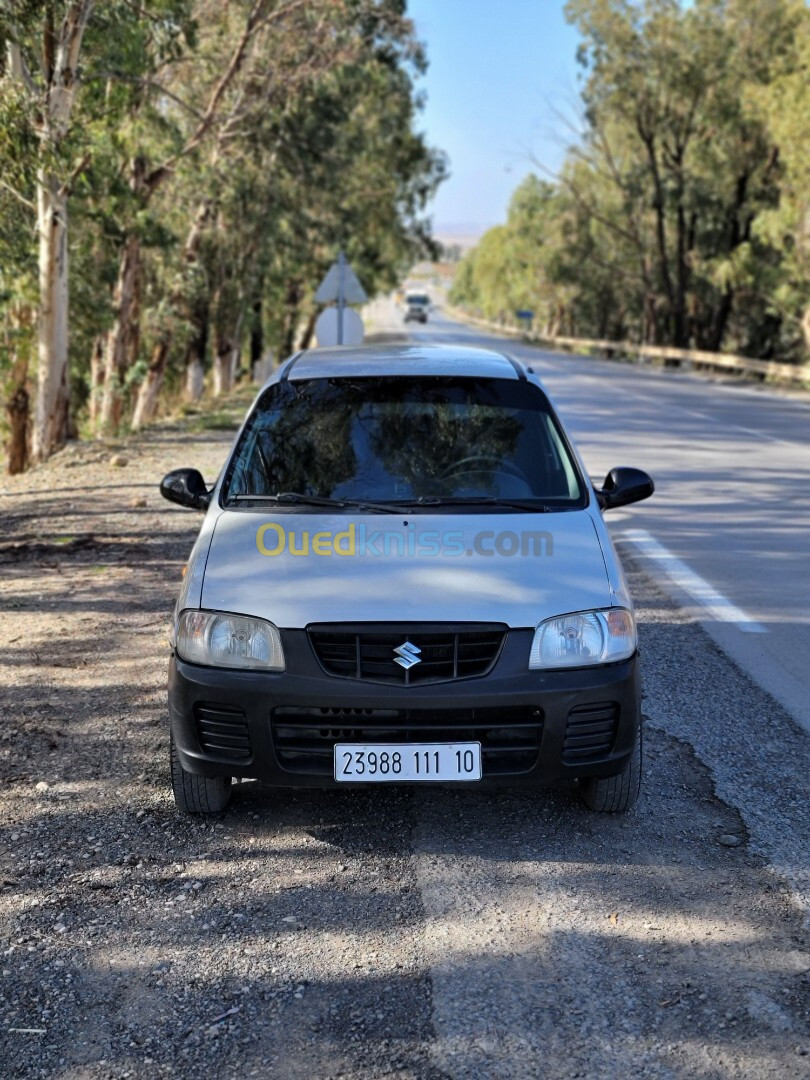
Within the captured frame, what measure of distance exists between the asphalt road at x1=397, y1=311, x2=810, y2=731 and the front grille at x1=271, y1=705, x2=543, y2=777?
6.81ft

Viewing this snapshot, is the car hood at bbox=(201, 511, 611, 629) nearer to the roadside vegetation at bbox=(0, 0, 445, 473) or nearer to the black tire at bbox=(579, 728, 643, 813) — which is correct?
the black tire at bbox=(579, 728, 643, 813)

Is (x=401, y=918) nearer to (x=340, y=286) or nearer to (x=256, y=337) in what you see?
(x=340, y=286)

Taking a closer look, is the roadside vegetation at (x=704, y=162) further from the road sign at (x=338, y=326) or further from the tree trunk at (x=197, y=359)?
the road sign at (x=338, y=326)

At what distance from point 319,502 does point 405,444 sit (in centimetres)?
56

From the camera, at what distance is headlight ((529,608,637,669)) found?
3.96 m

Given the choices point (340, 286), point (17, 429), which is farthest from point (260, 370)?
point (340, 286)

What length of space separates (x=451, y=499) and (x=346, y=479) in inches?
18.6

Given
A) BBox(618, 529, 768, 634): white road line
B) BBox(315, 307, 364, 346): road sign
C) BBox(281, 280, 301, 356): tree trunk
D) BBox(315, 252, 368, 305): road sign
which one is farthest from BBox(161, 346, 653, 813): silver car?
BBox(281, 280, 301, 356): tree trunk

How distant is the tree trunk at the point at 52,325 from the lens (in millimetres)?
16534

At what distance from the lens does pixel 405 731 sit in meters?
3.92

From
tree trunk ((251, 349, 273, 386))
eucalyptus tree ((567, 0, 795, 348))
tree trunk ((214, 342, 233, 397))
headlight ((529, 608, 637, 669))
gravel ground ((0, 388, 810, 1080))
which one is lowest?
tree trunk ((251, 349, 273, 386))

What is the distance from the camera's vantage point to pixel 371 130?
123 feet

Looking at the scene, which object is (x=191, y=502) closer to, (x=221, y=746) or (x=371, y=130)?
(x=221, y=746)

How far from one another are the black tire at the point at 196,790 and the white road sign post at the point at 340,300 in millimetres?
14147
